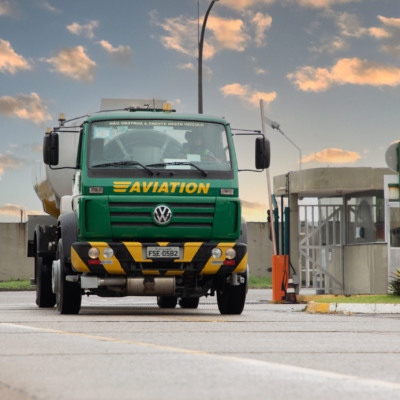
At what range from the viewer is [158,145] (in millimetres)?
14148

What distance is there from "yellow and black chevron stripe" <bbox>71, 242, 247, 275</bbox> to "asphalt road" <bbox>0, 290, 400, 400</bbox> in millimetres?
2366

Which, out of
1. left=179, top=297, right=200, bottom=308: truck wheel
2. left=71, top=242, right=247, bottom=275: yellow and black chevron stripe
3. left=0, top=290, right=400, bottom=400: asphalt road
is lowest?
left=0, top=290, right=400, bottom=400: asphalt road

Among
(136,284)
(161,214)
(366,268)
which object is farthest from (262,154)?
(366,268)

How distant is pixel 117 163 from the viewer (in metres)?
13.9

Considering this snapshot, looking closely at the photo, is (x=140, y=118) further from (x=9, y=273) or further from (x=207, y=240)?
(x=9, y=273)

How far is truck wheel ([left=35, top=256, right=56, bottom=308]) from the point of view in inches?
687

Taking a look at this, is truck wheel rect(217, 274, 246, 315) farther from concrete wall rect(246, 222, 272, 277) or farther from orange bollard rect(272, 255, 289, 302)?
concrete wall rect(246, 222, 272, 277)

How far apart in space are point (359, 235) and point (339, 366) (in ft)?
66.1

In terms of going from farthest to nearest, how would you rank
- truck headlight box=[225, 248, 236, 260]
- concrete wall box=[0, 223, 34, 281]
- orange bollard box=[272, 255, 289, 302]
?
1. concrete wall box=[0, 223, 34, 281]
2. orange bollard box=[272, 255, 289, 302]
3. truck headlight box=[225, 248, 236, 260]

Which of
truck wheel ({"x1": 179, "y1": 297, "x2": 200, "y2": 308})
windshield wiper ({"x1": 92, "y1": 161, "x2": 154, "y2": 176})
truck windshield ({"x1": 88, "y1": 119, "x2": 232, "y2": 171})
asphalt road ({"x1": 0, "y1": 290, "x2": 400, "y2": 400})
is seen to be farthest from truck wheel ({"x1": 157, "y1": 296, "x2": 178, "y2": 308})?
asphalt road ({"x1": 0, "y1": 290, "x2": 400, "y2": 400})

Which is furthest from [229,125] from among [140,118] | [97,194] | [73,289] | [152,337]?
[152,337]

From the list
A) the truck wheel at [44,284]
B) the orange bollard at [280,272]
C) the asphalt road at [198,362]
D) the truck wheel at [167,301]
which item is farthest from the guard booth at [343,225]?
the asphalt road at [198,362]

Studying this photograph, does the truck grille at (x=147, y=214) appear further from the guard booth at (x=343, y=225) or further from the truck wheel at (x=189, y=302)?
the guard booth at (x=343, y=225)

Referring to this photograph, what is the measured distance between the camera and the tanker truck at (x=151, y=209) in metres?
13.7
